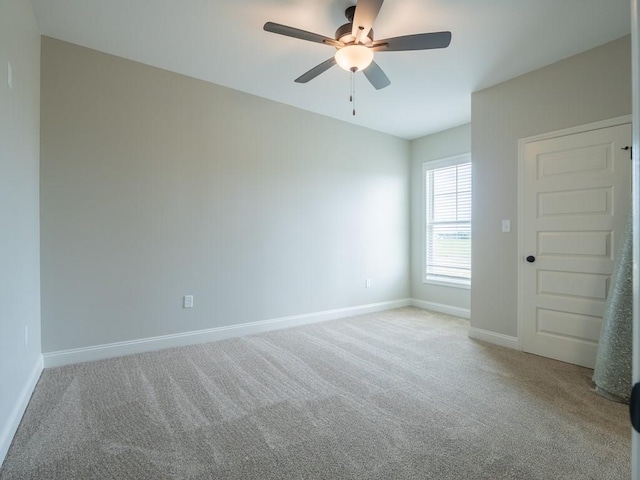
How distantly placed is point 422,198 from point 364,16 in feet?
11.4

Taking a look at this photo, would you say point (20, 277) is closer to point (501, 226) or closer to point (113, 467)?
point (113, 467)

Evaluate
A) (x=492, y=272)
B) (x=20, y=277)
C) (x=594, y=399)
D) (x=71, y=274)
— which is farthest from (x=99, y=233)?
(x=594, y=399)

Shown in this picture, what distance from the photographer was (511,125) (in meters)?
3.30

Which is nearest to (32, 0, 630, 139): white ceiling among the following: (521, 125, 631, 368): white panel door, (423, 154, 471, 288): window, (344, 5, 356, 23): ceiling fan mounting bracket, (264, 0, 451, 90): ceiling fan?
(344, 5, 356, 23): ceiling fan mounting bracket

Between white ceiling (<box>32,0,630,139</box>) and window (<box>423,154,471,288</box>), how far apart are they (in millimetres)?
1326

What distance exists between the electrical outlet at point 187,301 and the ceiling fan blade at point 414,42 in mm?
2742

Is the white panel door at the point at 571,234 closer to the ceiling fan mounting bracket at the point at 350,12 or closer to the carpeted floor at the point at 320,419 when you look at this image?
the carpeted floor at the point at 320,419

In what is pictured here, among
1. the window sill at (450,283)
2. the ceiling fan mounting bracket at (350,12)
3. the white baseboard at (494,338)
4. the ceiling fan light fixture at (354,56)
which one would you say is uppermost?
the ceiling fan mounting bracket at (350,12)

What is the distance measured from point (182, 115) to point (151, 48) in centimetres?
62

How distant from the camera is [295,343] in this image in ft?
11.2

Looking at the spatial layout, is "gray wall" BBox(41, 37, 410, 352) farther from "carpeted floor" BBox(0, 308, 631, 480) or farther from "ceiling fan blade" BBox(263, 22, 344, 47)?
"ceiling fan blade" BBox(263, 22, 344, 47)

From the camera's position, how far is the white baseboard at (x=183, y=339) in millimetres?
2795

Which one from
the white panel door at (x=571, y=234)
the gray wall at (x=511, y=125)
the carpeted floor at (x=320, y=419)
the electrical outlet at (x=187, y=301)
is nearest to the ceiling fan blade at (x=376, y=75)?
the gray wall at (x=511, y=125)

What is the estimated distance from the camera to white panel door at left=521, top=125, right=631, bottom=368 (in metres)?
2.69
